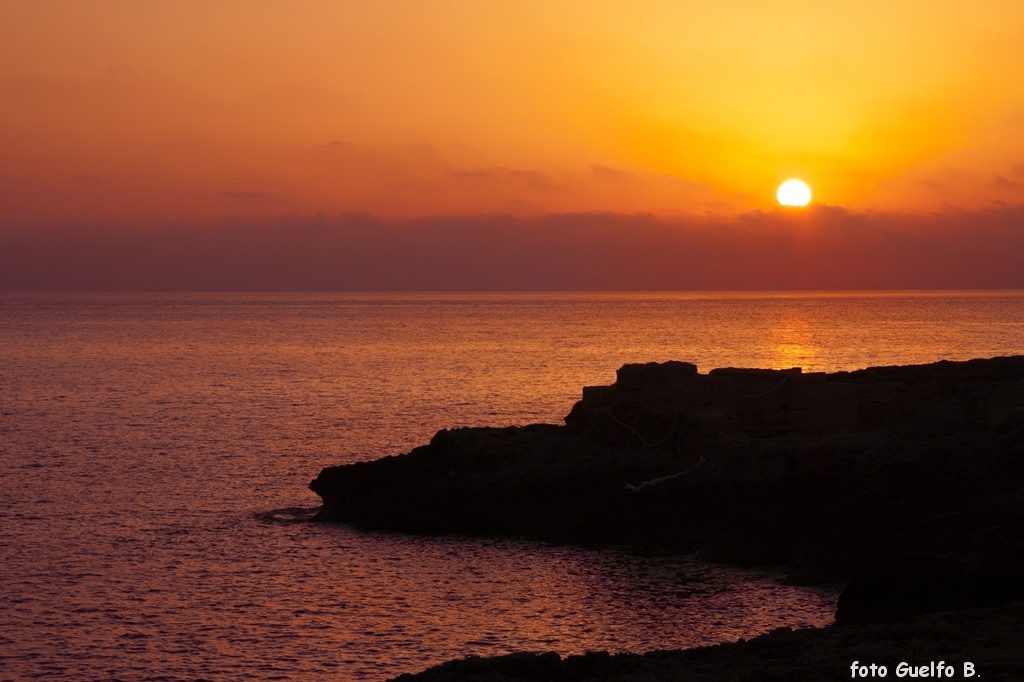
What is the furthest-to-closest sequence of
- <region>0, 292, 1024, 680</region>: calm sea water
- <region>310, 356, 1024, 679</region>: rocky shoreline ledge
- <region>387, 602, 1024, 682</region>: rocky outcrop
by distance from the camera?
<region>310, 356, 1024, 679</region>: rocky shoreline ledge → <region>0, 292, 1024, 680</region>: calm sea water → <region>387, 602, 1024, 682</region>: rocky outcrop

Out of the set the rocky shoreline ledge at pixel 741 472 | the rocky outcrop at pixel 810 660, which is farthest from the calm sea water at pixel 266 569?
the rocky outcrop at pixel 810 660

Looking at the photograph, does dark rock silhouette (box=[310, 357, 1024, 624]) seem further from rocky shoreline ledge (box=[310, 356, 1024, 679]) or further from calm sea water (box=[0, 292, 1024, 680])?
calm sea water (box=[0, 292, 1024, 680])

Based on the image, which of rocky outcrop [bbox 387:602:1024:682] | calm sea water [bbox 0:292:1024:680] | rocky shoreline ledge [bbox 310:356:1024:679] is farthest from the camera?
rocky shoreline ledge [bbox 310:356:1024:679]

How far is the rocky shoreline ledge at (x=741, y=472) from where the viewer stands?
2852cm

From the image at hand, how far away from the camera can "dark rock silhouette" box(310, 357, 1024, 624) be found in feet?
93.6

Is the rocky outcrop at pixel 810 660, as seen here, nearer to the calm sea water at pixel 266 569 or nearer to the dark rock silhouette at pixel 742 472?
the calm sea water at pixel 266 569

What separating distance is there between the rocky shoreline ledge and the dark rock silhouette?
1.8 inches

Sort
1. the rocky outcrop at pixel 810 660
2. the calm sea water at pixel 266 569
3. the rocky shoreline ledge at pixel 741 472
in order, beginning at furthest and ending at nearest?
1. the rocky shoreline ledge at pixel 741 472
2. the calm sea water at pixel 266 569
3. the rocky outcrop at pixel 810 660

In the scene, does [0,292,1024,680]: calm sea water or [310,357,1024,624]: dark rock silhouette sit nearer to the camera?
[0,292,1024,680]: calm sea water

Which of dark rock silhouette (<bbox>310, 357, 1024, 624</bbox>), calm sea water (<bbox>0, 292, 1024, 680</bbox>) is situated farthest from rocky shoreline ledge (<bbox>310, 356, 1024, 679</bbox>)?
calm sea water (<bbox>0, 292, 1024, 680</bbox>)

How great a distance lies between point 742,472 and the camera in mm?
32438

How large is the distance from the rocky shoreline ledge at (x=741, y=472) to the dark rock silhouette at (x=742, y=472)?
45 millimetres

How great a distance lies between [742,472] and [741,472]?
4 cm

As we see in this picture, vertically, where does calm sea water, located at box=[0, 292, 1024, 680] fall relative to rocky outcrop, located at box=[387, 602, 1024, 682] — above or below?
below
